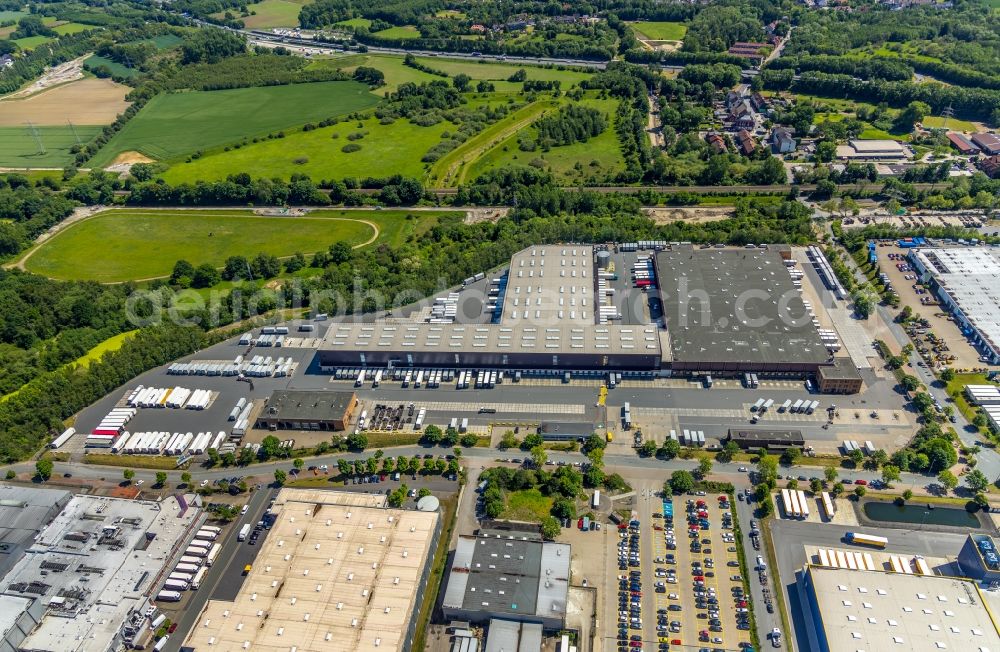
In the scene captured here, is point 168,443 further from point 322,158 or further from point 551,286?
point 322,158

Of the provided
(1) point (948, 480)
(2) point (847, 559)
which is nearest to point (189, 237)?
(2) point (847, 559)

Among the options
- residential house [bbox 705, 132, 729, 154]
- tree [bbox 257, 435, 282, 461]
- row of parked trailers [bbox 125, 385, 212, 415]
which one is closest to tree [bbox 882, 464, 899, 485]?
tree [bbox 257, 435, 282, 461]

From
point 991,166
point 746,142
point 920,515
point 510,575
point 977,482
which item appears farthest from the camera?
point 746,142

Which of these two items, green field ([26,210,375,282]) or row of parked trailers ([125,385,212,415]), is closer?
row of parked trailers ([125,385,212,415])

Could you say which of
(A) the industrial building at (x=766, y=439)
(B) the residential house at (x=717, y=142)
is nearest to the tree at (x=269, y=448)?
(A) the industrial building at (x=766, y=439)

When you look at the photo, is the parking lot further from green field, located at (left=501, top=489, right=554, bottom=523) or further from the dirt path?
the dirt path

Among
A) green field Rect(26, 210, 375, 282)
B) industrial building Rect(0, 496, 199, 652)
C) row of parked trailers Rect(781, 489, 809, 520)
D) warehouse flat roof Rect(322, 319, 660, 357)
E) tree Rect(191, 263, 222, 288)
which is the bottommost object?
industrial building Rect(0, 496, 199, 652)

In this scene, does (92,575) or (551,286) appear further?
(551,286)

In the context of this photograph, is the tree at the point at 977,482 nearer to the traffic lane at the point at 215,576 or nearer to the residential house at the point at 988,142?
the traffic lane at the point at 215,576

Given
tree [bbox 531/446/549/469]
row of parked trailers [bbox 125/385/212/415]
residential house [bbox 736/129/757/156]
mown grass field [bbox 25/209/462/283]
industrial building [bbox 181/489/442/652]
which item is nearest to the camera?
industrial building [bbox 181/489/442/652]
